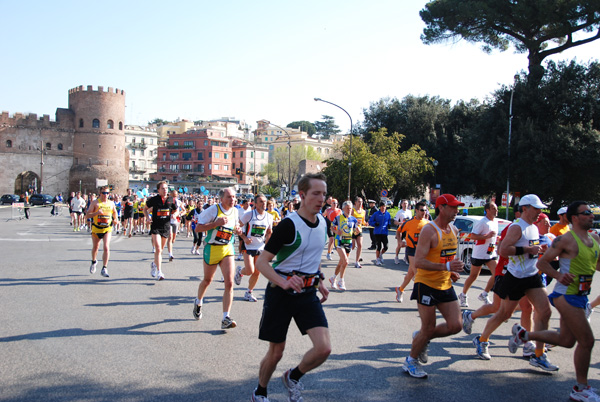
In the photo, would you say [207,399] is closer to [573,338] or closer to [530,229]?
[573,338]

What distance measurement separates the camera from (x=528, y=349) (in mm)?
5621

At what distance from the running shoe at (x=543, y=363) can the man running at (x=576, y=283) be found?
0.56m

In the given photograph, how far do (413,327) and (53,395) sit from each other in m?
4.61

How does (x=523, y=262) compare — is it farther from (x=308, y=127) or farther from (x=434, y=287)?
(x=308, y=127)

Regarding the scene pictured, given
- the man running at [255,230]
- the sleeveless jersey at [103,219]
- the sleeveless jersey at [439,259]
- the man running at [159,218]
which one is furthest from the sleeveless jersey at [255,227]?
the sleeveless jersey at [439,259]

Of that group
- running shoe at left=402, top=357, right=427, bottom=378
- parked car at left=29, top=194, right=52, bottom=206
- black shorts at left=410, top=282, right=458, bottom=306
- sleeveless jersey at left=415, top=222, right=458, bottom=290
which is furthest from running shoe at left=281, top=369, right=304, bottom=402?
parked car at left=29, top=194, right=52, bottom=206

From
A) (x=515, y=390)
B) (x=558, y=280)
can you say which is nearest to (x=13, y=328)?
(x=515, y=390)

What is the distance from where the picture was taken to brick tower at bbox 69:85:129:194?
7762cm

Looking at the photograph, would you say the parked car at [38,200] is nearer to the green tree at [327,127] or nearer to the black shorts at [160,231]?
the black shorts at [160,231]

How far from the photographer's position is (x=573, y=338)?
4738 mm

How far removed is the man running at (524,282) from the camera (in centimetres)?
536

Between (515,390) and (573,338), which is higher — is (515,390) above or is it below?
below

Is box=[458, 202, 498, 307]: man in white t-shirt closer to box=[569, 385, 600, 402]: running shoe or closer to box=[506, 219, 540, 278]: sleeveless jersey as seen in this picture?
box=[506, 219, 540, 278]: sleeveless jersey

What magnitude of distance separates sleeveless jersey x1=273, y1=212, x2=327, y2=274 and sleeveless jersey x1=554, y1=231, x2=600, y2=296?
2391mm
